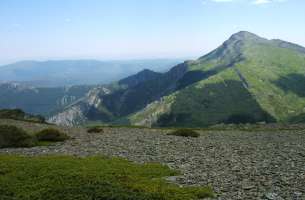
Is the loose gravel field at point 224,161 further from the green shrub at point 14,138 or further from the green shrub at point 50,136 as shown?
the green shrub at point 14,138

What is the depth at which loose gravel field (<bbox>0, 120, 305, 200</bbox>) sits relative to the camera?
25.2 m

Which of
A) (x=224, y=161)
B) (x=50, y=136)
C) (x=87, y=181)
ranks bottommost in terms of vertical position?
(x=87, y=181)

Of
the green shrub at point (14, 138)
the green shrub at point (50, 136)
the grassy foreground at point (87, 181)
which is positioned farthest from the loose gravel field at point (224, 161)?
the green shrub at point (14, 138)

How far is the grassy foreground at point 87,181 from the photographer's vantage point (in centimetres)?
2439

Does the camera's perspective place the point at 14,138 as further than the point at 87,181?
Yes

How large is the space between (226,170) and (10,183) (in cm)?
1552

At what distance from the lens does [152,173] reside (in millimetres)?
30953

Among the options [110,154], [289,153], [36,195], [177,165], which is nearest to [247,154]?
[289,153]

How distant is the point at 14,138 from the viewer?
1992 inches

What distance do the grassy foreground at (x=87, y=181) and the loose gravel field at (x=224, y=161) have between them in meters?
1.98

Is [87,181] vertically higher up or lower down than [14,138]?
lower down

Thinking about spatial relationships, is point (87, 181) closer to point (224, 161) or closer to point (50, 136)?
point (224, 161)

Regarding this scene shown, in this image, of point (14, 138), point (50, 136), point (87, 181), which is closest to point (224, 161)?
point (87, 181)

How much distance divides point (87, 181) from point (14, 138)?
2669cm
